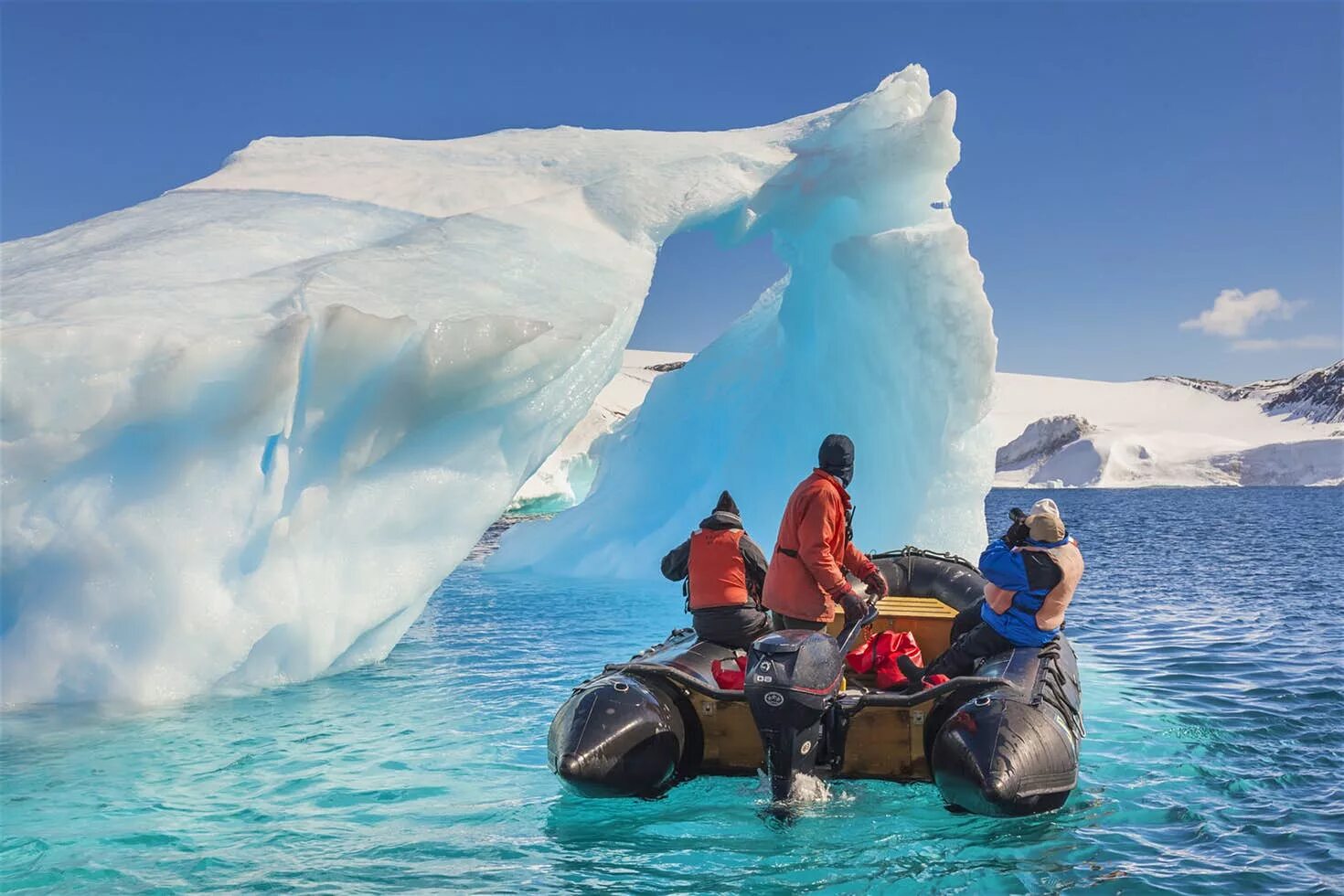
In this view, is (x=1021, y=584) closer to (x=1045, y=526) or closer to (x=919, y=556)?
(x=1045, y=526)

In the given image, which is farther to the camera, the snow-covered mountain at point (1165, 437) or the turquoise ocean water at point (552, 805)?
the snow-covered mountain at point (1165, 437)

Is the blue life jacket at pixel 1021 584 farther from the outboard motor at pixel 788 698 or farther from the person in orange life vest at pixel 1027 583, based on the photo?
the outboard motor at pixel 788 698

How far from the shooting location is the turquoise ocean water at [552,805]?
171 inches

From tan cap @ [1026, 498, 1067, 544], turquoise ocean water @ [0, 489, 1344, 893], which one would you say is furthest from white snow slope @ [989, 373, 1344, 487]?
tan cap @ [1026, 498, 1067, 544]

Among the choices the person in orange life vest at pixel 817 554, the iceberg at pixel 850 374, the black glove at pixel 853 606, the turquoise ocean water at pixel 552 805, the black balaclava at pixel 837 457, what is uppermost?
the iceberg at pixel 850 374

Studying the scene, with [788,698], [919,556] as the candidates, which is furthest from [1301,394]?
[788,698]

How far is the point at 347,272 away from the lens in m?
8.67

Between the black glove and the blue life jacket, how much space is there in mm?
785

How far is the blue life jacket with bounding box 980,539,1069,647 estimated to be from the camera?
563cm

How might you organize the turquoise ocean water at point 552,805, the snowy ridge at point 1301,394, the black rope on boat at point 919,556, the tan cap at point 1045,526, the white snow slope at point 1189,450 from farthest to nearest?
the snowy ridge at point 1301,394 < the white snow slope at point 1189,450 < the black rope on boat at point 919,556 < the tan cap at point 1045,526 < the turquoise ocean water at point 552,805

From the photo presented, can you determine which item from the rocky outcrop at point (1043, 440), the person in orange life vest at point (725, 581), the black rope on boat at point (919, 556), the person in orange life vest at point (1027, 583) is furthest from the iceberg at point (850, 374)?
the rocky outcrop at point (1043, 440)

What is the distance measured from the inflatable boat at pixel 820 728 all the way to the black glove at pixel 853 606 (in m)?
0.03

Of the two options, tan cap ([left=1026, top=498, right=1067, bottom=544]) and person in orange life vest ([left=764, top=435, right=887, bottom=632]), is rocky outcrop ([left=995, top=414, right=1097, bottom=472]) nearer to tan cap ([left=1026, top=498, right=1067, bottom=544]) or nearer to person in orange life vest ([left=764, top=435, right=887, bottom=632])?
tan cap ([left=1026, top=498, right=1067, bottom=544])

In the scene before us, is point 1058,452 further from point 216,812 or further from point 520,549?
point 216,812
